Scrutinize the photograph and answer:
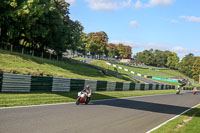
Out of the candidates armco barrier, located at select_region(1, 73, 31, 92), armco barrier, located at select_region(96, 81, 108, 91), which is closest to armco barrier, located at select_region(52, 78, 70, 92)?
armco barrier, located at select_region(1, 73, 31, 92)

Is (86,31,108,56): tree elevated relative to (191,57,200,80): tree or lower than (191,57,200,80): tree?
elevated

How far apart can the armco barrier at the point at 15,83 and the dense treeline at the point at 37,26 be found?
78.5ft

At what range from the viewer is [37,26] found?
42000 mm

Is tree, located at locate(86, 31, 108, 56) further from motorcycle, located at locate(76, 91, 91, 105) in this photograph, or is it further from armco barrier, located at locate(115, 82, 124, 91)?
motorcycle, located at locate(76, 91, 91, 105)

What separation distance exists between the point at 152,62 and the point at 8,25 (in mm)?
128860

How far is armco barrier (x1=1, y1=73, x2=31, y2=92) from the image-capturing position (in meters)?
14.2

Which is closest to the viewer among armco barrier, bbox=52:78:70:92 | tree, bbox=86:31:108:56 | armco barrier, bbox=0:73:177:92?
armco barrier, bbox=0:73:177:92

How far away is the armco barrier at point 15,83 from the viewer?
46.6ft

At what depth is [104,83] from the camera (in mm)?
26000

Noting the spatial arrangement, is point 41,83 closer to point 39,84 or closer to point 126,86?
point 39,84

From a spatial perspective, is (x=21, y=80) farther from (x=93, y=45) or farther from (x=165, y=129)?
(x=93, y=45)

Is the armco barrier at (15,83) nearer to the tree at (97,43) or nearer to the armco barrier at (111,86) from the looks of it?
the armco barrier at (111,86)

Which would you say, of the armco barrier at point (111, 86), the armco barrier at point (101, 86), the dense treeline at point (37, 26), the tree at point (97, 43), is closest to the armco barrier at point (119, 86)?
the armco barrier at point (111, 86)

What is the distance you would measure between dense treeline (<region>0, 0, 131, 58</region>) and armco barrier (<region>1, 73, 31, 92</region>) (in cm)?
2392
